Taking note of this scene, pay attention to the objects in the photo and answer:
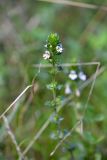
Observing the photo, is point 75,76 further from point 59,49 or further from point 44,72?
point 44,72

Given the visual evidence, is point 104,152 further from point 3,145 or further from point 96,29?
point 96,29

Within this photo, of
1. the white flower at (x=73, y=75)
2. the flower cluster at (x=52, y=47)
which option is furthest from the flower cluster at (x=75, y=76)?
the flower cluster at (x=52, y=47)

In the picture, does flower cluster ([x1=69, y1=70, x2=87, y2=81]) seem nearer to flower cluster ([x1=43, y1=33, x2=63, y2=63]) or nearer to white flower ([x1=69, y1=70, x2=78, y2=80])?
white flower ([x1=69, y1=70, x2=78, y2=80])

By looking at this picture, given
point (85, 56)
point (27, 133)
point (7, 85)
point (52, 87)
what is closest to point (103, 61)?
point (85, 56)

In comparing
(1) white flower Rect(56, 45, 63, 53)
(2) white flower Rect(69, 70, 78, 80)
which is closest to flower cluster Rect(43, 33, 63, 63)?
(1) white flower Rect(56, 45, 63, 53)

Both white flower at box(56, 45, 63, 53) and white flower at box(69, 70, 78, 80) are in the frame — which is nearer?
white flower at box(56, 45, 63, 53)

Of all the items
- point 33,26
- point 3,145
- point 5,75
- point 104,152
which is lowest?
point 104,152

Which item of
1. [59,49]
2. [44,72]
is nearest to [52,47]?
[59,49]

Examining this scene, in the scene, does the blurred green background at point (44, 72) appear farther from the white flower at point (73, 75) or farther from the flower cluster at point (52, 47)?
the flower cluster at point (52, 47)
